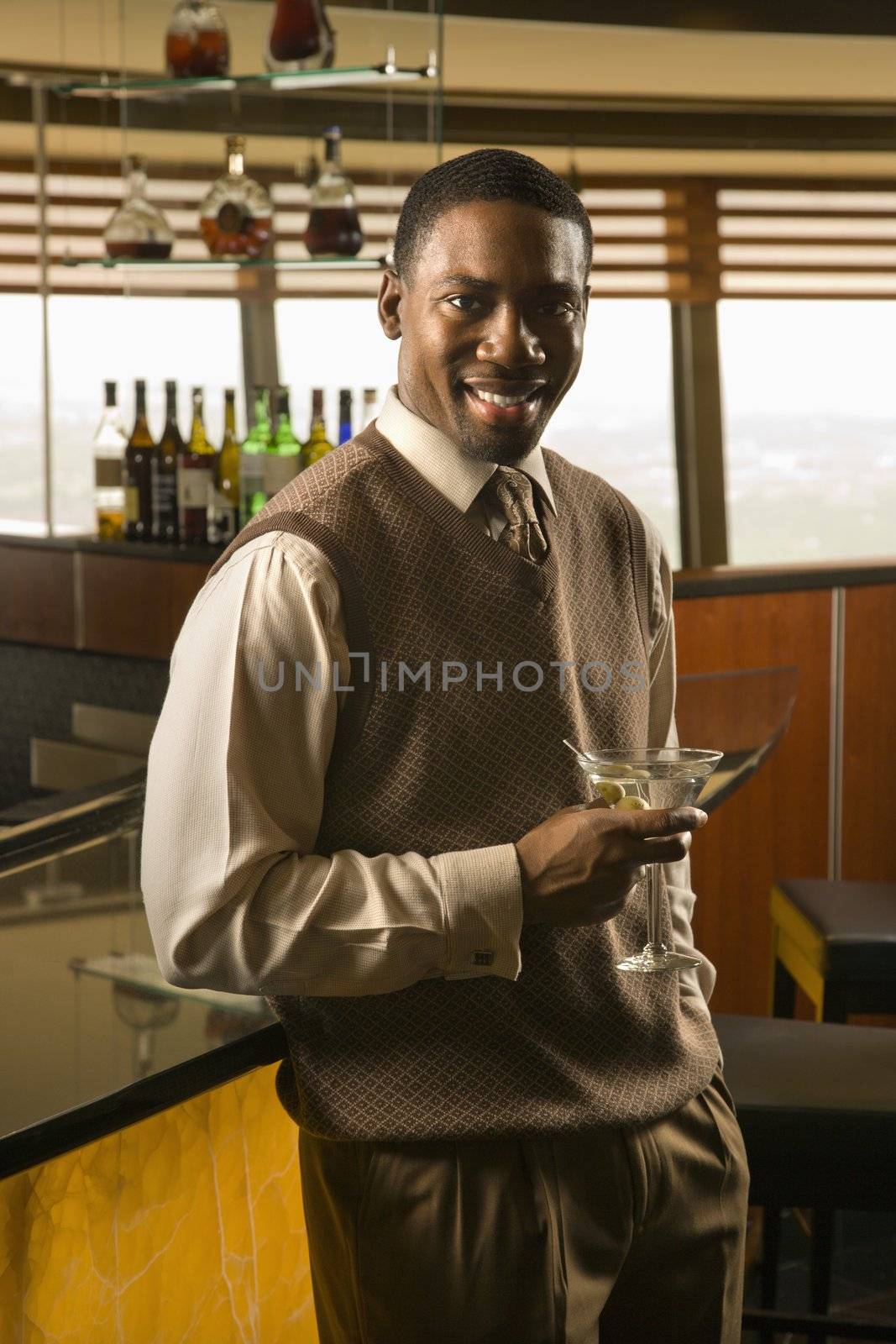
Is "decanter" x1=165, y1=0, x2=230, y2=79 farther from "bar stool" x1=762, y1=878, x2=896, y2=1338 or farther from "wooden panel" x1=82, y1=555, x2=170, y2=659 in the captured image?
"bar stool" x1=762, y1=878, x2=896, y2=1338

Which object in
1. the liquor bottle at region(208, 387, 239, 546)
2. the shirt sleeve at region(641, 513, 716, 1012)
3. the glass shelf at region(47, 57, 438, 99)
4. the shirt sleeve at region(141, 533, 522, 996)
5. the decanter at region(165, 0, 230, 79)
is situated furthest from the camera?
the liquor bottle at region(208, 387, 239, 546)

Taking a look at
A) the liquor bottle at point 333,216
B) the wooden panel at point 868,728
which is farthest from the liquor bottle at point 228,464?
the wooden panel at point 868,728

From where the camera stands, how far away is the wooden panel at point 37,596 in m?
4.11

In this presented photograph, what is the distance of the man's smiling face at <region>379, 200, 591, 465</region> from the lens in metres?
1.19

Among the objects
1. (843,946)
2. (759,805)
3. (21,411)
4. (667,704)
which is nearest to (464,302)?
(667,704)

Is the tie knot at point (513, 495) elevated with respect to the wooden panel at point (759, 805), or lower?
elevated

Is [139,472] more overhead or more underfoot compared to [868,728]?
more overhead

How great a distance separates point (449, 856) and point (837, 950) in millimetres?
1595

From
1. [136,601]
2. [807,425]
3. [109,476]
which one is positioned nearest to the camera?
[136,601]

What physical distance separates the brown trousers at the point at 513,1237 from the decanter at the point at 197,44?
2808mm

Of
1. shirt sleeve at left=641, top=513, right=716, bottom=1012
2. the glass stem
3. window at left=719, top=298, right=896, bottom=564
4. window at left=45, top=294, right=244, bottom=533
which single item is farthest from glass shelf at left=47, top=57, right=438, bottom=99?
window at left=719, top=298, right=896, bottom=564

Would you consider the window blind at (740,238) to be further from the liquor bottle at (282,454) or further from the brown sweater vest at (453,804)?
the brown sweater vest at (453,804)

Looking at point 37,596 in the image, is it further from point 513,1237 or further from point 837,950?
point 513,1237

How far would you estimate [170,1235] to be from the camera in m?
1.42
